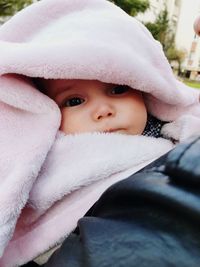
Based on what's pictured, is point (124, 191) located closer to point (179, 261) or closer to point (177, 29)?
point (179, 261)

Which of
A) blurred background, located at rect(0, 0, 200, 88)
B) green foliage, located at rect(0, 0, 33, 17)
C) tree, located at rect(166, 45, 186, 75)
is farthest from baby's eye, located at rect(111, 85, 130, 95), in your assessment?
tree, located at rect(166, 45, 186, 75)

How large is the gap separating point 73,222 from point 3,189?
133 millimetres

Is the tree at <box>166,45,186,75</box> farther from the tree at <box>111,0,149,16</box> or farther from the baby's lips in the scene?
Answer: the baby's lips

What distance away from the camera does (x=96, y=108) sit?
0.84 meters

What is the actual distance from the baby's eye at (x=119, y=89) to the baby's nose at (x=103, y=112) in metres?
0.05

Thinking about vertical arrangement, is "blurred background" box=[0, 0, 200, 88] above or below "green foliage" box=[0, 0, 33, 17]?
below

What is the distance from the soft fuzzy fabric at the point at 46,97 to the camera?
0.77 m

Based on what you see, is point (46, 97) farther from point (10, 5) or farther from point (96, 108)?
point (10, 5)

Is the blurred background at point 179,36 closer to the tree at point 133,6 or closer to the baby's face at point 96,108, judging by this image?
the tree at point 133,6

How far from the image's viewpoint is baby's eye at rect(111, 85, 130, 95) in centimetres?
88

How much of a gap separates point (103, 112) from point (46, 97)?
0.12 meters

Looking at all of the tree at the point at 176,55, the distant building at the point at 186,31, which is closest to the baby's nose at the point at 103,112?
the tree at the point at 176,55

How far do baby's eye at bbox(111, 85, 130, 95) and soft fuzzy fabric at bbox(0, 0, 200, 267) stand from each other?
0.04m

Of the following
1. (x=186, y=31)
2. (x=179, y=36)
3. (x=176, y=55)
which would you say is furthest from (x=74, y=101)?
(x=186, y=31)
